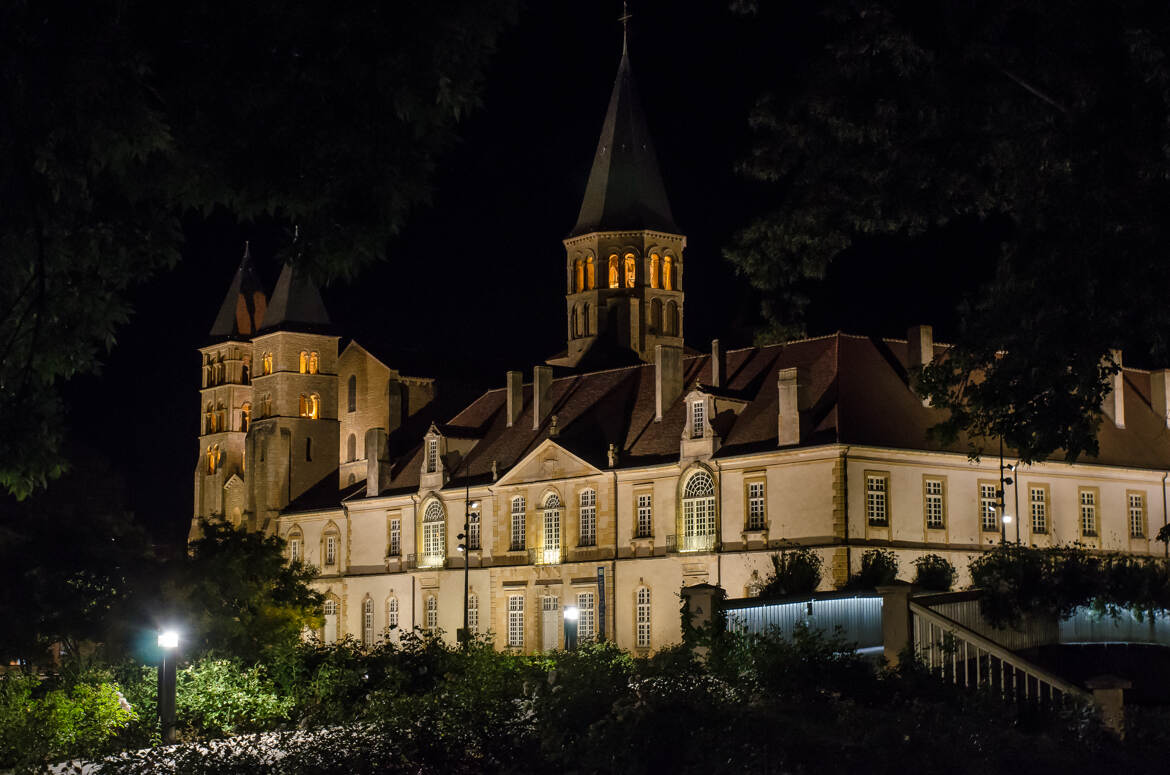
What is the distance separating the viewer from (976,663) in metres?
26.7

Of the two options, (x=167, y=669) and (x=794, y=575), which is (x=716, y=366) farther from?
(x=167, y=669)

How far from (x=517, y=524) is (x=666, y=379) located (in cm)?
892

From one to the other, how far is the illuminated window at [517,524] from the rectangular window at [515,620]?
212cm

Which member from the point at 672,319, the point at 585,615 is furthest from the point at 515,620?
the point at 672,319

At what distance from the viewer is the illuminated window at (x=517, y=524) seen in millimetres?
71438

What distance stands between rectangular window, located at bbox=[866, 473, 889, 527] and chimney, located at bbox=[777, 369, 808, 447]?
2948 millimetres

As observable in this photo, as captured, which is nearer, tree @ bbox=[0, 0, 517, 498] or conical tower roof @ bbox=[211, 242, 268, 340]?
tree @ bbox=[0, 0, 517, 498]

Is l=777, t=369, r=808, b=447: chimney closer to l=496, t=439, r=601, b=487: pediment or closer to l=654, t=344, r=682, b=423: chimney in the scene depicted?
l=654, t=344, r=682, b=423: chimney

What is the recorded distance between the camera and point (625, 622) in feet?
215

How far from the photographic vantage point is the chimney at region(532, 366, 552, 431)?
75.2m

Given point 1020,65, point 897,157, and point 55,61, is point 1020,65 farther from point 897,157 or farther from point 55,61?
point 55,61

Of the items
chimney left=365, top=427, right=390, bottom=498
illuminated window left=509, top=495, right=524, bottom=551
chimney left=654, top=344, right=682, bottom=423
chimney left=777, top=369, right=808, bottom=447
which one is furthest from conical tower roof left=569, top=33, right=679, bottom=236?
chimney left=777, top=369, right=808, bottom=447

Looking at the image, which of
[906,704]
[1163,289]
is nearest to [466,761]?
[906,704]

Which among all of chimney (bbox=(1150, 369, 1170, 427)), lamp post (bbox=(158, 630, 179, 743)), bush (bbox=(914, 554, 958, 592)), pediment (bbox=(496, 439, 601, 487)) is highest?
chimney (bbox=(1150, 369, 1170, 427))
